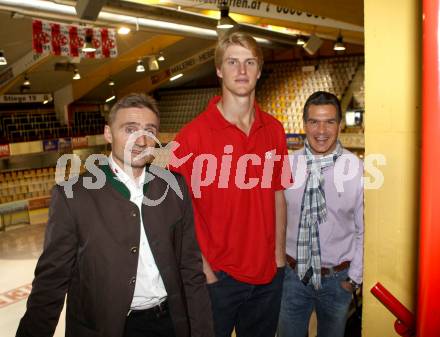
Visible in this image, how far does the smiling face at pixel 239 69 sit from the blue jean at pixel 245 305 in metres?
0.94

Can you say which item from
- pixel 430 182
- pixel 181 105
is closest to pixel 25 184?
pixel 181 105

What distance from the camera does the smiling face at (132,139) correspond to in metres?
1.96

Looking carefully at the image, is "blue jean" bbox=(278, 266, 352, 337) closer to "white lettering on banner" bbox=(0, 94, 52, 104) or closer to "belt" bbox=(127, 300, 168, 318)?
"belt" bbox=(127, 300, 168, 318)

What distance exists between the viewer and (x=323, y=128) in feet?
7.91

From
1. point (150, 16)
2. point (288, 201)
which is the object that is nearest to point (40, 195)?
point (150, 16)

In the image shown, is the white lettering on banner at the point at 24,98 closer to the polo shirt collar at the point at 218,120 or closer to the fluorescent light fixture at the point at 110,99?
the fluorescent light fixture at the point at 110,99

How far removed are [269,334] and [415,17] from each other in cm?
190

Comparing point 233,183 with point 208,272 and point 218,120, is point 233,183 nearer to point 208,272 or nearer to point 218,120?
point 218,120

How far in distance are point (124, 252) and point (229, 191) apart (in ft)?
1.91

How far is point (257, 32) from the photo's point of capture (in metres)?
10.4

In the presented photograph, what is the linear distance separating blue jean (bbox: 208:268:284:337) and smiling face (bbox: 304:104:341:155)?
29.2 inches

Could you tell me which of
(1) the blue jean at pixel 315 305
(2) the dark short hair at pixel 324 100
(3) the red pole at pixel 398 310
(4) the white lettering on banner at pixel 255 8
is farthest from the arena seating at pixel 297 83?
(3) the red pole at pixel 398 310

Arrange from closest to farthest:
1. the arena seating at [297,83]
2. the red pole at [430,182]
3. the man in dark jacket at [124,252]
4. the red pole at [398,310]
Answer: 1. the red pole at [430,182]
2. the red pole at [398,310]
3. the man in dark jacket at [124,252]
4. the arena seating at [297,83]

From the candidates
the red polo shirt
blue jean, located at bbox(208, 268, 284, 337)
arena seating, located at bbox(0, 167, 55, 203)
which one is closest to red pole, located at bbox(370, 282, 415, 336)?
the red polo shirt
